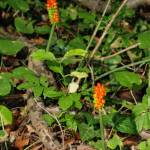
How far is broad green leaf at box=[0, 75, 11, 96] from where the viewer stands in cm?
208

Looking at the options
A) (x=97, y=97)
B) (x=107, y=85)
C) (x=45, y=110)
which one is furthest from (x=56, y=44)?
(x=97, y=97)

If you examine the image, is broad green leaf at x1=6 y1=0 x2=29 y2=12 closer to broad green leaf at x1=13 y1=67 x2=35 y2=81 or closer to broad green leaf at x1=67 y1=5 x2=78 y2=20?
broad green leaf at x1=67 y1=5 x2=78 y2=20

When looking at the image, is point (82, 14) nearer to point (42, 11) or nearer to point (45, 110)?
point (42, 11)

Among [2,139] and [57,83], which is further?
[57,83]

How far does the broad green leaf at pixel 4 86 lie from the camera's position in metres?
2.08

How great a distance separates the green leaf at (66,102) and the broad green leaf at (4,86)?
0.83 ft

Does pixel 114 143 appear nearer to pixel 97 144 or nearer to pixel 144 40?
pixel 97 144

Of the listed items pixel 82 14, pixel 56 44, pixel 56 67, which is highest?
pixel 82 14

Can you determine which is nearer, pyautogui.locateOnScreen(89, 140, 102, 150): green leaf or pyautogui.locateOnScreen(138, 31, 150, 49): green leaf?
pyautogui.locateOnScreen(89, 140, 102, 150): green leaf

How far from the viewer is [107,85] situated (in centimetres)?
260

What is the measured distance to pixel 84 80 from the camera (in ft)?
8.26

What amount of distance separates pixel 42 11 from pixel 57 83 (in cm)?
124

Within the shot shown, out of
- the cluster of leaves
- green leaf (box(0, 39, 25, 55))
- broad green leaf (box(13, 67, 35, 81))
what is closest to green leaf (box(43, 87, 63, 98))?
the cluster of leaves

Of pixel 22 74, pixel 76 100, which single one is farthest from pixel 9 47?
pixel 76 100
